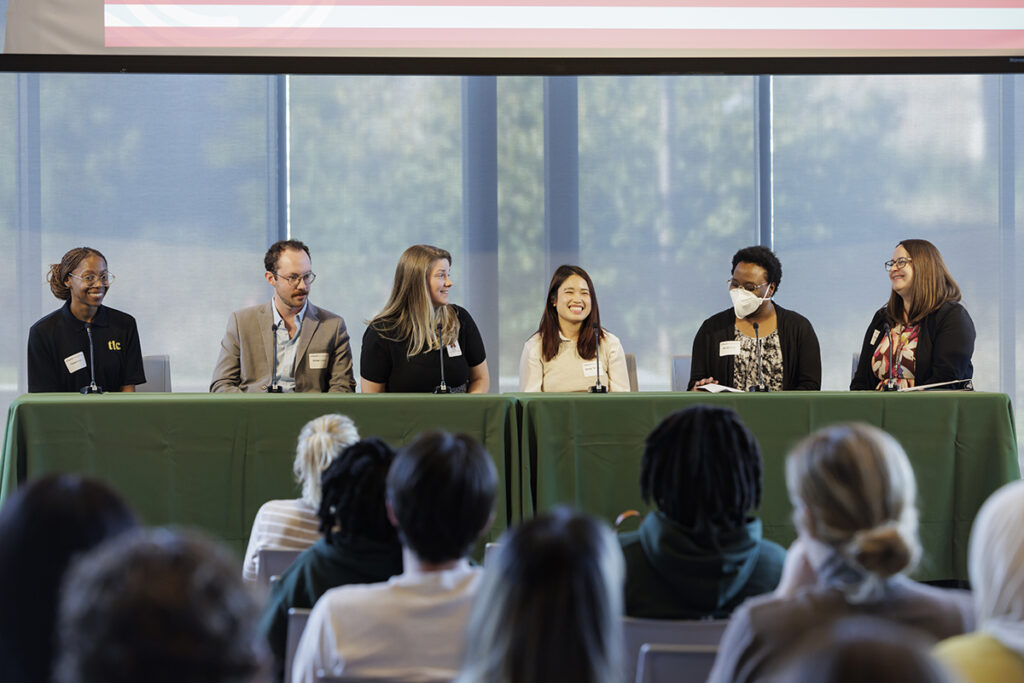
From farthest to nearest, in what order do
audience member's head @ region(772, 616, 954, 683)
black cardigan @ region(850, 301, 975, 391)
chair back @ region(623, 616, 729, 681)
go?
1. black cardigan @ region(850, 301, 975, 391)
2. chair back @ region(623, 616, 729, 681)
3. audience member's head @ region(772, 616, 954, 683)

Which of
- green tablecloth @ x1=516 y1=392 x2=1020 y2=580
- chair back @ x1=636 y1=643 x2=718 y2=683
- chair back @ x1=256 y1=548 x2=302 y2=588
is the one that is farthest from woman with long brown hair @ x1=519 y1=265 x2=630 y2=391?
chair back @ x1=636 y1=643 x2=718 y2=683

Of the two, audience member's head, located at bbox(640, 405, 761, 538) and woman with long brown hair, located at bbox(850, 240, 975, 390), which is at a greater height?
woman with long brown hair, located at bbox(850, 240, 975, 390)

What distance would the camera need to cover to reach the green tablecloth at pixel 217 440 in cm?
296

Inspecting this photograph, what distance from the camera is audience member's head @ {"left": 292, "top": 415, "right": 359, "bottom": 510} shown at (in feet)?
7.31

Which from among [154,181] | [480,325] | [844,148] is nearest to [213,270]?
[154,181]

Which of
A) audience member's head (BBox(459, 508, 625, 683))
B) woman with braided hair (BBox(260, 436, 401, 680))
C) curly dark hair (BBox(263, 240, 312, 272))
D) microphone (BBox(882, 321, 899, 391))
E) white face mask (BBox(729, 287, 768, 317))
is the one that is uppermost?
curly dark hair (BBox(263, 240, 312, 272))

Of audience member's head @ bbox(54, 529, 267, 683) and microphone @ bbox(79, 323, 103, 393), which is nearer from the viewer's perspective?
audience member's head @ bbox(54, 529, 267, 683)

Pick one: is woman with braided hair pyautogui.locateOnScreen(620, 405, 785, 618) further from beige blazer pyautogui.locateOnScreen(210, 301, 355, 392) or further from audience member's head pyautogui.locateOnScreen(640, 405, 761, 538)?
beige blazer pyautogui.locateOnScreen(210, 301, 355, 392)

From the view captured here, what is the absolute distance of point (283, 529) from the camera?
7.13 feet

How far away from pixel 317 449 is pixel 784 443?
1549 millimetres

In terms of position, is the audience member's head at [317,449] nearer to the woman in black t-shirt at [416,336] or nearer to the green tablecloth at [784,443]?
the green tablecloth at [784,443]

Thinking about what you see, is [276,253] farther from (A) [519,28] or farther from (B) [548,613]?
(B) [548,613]

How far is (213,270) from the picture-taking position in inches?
237

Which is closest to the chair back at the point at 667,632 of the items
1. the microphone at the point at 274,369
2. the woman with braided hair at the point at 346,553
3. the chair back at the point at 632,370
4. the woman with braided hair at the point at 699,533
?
the woman with braided hair at the point at 699,533
